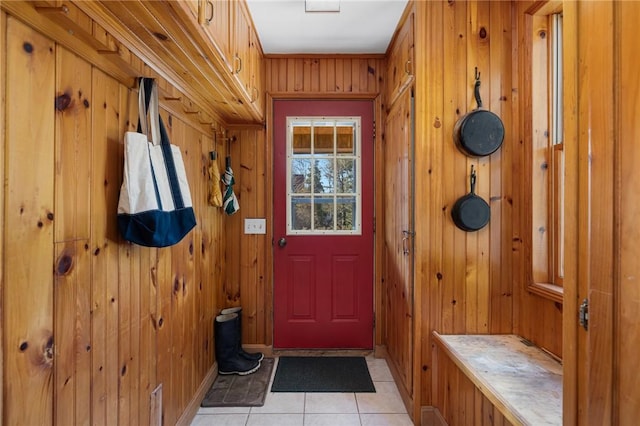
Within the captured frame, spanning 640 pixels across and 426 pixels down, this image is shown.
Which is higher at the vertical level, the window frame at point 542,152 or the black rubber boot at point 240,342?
the window frame at point 542,152

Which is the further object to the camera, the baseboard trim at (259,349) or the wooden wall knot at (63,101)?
the baseboard trim at (259,349)

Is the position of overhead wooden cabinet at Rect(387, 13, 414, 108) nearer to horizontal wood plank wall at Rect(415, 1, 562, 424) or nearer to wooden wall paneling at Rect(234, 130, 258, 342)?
horizontal wood plank wall at Rect(415, 1, 562, 424)

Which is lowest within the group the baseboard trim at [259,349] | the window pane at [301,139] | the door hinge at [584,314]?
the baseboard trim at [259,349]

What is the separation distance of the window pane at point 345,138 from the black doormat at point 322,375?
179 centimetres

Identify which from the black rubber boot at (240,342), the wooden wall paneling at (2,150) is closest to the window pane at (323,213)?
the black rubber boot at (240,342)

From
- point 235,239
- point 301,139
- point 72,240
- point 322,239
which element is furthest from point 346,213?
point 72,240

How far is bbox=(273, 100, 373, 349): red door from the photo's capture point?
2.64 metres

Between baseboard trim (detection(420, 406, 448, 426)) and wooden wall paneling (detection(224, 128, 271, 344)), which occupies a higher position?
wooden wall paneling (detection(224, 128, 271, 344))

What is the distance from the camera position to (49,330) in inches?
34.4

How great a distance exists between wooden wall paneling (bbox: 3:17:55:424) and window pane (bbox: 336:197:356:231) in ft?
6.61

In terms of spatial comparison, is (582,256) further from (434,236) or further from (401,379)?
(401,379)

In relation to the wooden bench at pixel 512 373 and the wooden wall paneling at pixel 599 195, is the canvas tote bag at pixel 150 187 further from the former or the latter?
the wooden bench at pixel 512 373

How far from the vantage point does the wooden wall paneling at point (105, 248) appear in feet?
3.49

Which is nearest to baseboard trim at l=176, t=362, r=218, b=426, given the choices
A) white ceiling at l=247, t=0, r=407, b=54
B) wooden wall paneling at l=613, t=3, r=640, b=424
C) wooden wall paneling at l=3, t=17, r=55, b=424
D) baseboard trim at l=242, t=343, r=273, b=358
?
baseboard trim at l=242, t=343, r=273, b=358
